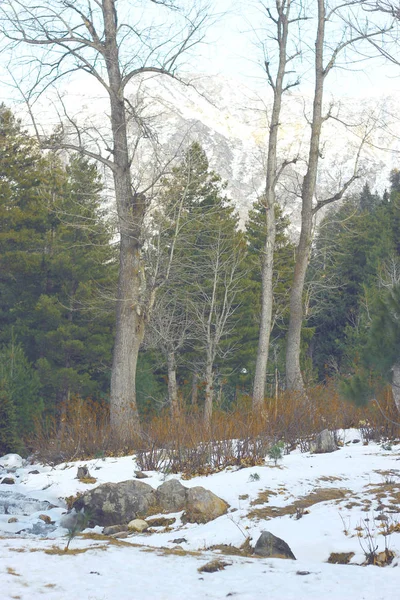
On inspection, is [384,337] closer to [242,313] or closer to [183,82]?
[183,82]

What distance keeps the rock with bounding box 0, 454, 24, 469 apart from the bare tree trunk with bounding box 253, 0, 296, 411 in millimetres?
5383

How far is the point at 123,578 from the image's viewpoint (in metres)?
3.10

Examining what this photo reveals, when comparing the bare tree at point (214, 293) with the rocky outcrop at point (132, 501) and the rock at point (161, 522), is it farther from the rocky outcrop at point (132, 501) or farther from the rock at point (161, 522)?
the rock at point (161, 522)

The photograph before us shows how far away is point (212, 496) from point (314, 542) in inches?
58.2

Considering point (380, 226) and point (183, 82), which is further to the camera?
point (380, 226)

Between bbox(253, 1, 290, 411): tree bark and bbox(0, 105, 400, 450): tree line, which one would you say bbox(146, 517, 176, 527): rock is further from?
bbox(0, 105, 400, 450): tree line

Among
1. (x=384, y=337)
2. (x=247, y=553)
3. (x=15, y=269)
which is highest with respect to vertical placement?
(x=15, y=269)

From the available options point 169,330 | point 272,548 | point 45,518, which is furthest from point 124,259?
point 169,330

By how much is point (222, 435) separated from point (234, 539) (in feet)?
10.5

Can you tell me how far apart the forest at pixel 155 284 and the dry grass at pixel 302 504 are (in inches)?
35.7

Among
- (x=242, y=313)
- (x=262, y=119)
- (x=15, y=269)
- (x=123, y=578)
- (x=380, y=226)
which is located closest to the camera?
(x=123, y=578)

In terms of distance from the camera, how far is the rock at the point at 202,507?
17.4 ft

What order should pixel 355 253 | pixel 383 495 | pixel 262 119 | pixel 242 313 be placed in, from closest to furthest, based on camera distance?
pixel 383 495 < pixel 262 119 < pixel 242 313 < pixel 355 253

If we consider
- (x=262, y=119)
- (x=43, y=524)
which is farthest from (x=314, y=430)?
(x=262, y=119)
